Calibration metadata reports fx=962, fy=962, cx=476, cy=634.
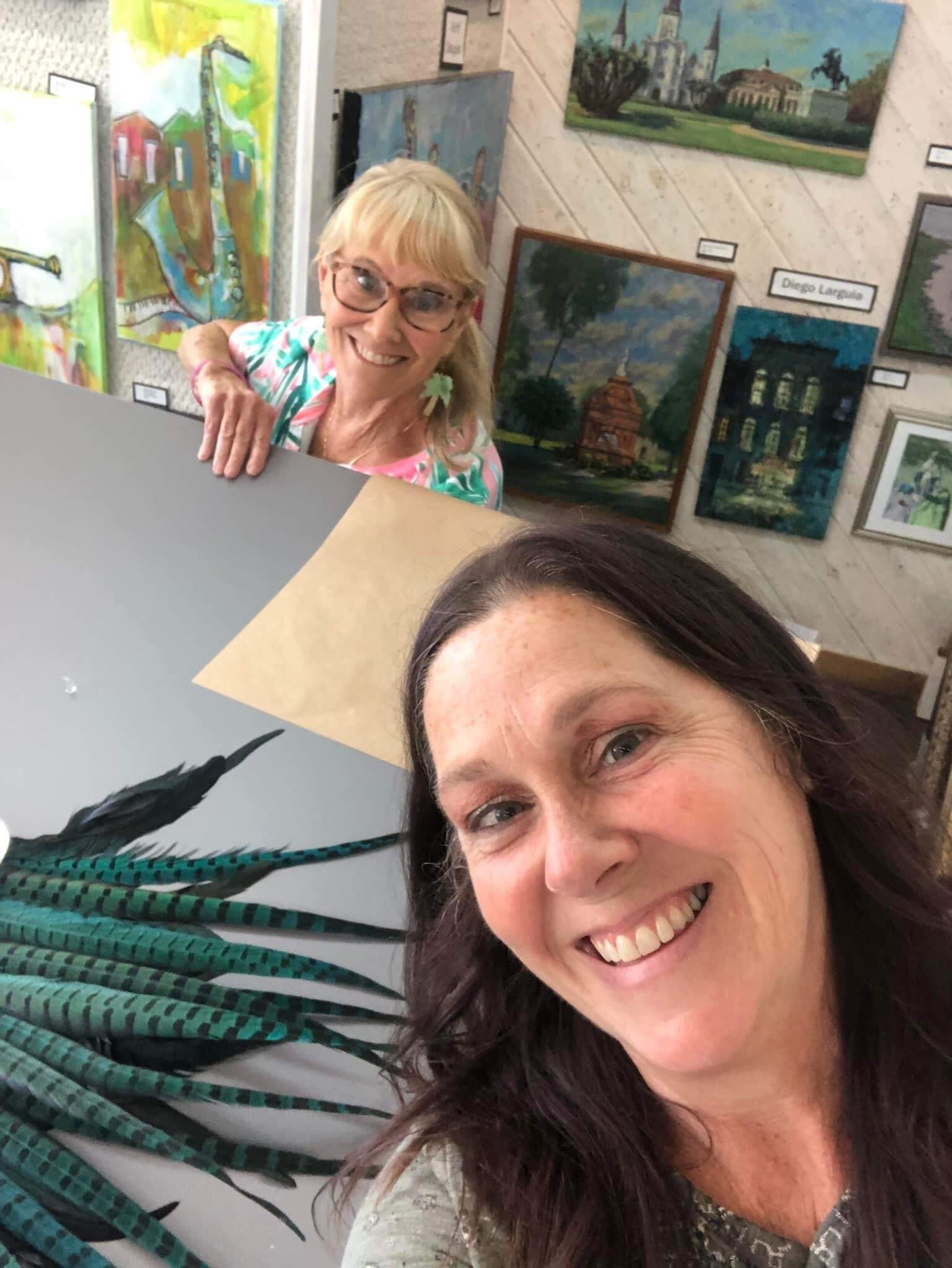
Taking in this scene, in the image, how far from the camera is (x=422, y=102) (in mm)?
2107

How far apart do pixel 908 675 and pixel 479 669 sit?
9.49 ft

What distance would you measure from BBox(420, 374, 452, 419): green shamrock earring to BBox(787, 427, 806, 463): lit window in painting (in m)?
1.94

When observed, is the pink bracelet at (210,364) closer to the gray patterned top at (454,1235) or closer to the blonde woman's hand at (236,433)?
the blonde woman's hand at (236,433)

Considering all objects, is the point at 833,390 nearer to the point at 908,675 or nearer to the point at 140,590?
the point at 908,675

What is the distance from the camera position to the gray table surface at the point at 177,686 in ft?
2.32

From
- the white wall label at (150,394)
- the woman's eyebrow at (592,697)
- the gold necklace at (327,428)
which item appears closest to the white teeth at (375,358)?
the gold necklace at (327,428)

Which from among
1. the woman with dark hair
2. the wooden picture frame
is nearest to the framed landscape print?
the wooden picture frame

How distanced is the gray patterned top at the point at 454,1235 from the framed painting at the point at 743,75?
2.87 meters

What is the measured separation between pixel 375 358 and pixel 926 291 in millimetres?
2147

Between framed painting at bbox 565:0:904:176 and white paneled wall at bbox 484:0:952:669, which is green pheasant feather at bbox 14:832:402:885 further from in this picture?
framed painting at bbox 565:0:904:176

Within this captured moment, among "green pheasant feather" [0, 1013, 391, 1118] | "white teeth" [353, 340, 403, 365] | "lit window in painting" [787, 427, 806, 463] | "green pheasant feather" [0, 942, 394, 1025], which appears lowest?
"green pheasant feather" [0, 1013, 391, 1118]

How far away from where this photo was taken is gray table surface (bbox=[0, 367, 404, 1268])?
71cm

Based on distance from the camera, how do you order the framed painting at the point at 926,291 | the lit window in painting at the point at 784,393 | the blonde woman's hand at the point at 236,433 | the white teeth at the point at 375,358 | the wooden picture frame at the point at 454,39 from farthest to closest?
the lit window in painting at the point at 784,393 → the framed painting at the point at 926,291 → the wooden picture frame at the point at 454,39 → the white teeth at the point at 375,358 → the blonde woman's hand at the point at 236,433

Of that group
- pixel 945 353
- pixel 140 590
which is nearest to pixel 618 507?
pixel 945 353
